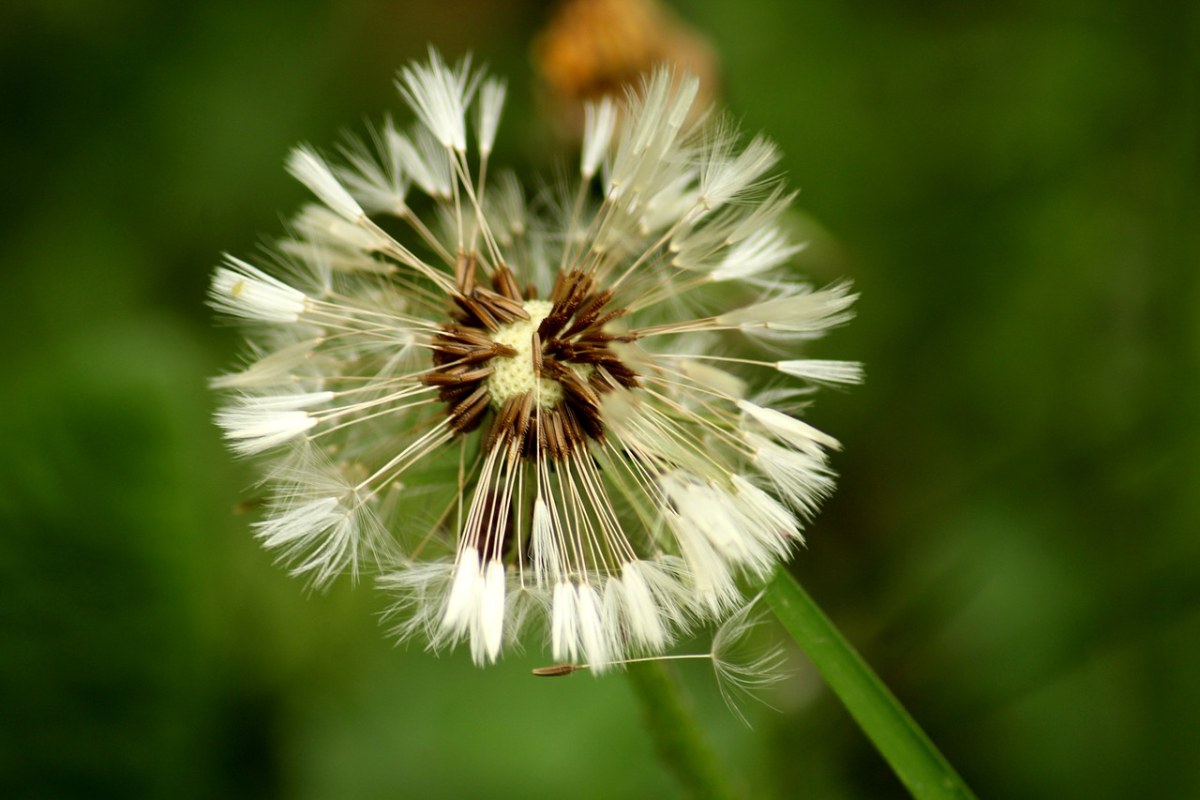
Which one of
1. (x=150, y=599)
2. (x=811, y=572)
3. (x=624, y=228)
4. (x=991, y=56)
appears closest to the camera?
→ (x=624, y=228)

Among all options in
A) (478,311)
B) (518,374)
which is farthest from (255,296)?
(518,374)

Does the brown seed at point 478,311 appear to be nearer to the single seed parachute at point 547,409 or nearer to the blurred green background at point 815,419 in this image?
the single seed parachute at point 547,409

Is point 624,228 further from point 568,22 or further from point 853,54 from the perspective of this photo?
point 853,54

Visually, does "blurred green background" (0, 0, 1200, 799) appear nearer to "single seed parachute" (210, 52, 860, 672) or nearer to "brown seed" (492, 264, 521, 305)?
"single seed parachute" (210, 52, 860, 672)

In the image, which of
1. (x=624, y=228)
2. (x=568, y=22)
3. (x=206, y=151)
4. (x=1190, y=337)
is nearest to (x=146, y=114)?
(x=206, y=151)

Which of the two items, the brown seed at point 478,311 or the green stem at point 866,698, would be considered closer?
the green stem at point 866,698

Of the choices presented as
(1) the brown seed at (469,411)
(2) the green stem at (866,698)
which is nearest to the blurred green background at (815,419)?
(2) the green stem at (866,698)

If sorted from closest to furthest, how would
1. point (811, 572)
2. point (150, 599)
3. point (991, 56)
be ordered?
1. point (150, 599)
2. point (811, 572)
3. point (991, 56)
